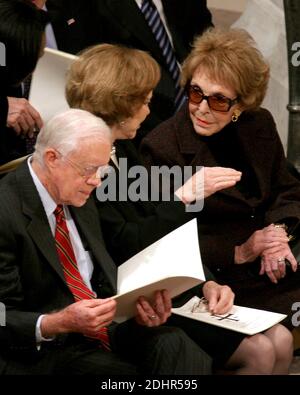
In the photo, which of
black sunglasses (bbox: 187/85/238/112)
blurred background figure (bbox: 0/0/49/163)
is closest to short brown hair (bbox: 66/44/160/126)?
blurred background figure (bbox: 0/0/49/163)

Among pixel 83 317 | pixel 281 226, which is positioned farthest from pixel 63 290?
pixel 281 226

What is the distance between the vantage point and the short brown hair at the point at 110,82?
3.56 metres

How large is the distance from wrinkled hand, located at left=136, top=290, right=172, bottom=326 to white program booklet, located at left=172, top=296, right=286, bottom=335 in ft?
0.78

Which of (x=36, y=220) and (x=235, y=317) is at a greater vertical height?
(x=36, y=220)

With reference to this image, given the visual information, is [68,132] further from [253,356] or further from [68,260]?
[253,356]

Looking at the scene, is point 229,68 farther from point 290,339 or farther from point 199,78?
point 290,339

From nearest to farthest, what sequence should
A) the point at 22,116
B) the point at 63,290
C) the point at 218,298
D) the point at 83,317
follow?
the point at 83,317
the point at 63,290
the point at 218,298
the point at 22,116

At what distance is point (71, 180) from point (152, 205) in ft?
2.22

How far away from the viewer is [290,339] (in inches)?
142

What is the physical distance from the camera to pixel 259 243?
4.02 metres

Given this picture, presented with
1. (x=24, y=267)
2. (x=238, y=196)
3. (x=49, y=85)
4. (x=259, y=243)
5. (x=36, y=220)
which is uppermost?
(x=49, y=85)

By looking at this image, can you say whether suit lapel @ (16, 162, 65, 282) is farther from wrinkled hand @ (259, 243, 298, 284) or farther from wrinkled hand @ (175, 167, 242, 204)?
wrinkled hand @ (259, 243, 298, 284)

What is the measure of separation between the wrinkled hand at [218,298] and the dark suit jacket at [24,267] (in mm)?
604

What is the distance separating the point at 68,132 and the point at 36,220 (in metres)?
0.32
